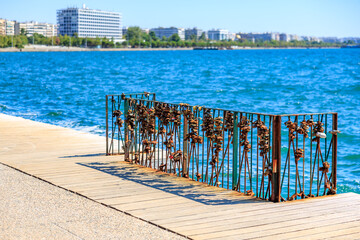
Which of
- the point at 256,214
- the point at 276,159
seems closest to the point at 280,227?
the point at 256,214

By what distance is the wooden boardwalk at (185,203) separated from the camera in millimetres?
5707

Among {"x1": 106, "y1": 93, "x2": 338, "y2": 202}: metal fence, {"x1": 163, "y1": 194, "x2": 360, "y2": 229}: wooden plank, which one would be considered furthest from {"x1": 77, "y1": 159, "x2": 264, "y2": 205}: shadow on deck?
{"x1": 163, "y1": 194, "x2": 360, "y2": 229}: wooden plank

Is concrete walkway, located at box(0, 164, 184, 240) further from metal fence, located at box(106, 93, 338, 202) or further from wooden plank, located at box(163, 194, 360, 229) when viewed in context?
metal fence, located at box(106, 93, 338, 202)

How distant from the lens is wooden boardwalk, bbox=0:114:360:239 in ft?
18.7

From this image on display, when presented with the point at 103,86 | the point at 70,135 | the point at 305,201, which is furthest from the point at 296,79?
the point at 305,201

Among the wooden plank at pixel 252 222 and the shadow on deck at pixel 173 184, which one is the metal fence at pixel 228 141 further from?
the wooden plank at pixel 252 222

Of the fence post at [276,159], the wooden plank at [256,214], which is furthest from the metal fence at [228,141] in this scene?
the wooden plank at [256,214]

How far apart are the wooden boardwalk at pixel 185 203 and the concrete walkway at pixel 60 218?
210 millimetres

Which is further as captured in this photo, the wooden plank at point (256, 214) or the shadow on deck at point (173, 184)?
the shadow on deck at point (173, 184)

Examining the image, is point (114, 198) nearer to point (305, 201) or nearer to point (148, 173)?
point (148, 173)

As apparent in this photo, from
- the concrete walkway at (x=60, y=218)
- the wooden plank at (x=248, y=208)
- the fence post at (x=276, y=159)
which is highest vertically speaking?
the fence post at (x=276, y=159)

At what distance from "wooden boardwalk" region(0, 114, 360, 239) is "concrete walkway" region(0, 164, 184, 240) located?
21 cm

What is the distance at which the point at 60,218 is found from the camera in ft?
19.9

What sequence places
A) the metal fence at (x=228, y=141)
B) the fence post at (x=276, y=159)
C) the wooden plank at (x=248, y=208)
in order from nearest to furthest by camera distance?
the wooden plank at (x=248, y=208), the fence post at (x=276, y=159), the metal fence at (x=228, y=141)
